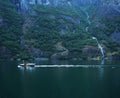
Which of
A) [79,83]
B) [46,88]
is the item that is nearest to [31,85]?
[46,88]

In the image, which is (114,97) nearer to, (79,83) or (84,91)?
(84,91)

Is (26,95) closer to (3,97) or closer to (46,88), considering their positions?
(3,97)

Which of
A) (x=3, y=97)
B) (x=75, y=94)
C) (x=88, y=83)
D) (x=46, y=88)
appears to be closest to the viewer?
(x=3, y=97)

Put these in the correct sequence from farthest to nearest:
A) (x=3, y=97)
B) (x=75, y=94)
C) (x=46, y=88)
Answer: (x=46, y=88) → (x=75, y=94) → (x=3, y=97)

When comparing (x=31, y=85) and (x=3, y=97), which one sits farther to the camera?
(x=31, y=85)

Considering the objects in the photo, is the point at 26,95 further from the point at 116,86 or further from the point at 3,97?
the point at 116,86

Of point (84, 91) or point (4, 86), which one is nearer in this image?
point (84, 91)

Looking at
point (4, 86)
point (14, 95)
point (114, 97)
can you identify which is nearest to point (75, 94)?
point (114, 97)

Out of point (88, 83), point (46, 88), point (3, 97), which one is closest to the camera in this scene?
point (3, 97)

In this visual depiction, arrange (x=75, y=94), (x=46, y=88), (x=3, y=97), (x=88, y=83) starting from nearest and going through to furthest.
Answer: (x=3, y=97), (x=75, y=94), (x=46, y=88), (x=88, y=83)
